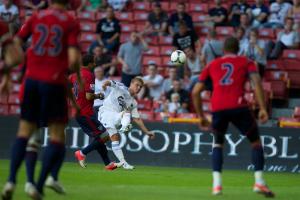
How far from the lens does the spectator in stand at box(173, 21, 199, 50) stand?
23047mm

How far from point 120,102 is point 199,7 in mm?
8484

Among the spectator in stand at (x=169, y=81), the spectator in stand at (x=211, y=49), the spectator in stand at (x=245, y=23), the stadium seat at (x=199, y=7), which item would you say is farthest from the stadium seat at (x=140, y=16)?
the spectator in stand at (x=211, y=49)

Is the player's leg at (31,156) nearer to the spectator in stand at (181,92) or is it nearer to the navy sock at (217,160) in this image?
the navy sock at (217,160)

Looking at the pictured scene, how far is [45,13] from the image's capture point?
10.8 meters

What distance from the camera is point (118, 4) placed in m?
26.1

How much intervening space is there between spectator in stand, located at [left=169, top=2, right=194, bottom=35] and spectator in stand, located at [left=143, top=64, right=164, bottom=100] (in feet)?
5.49

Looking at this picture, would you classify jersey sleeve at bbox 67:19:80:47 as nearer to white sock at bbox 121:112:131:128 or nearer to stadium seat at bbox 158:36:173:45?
white sock at bbox 121:112:131:128

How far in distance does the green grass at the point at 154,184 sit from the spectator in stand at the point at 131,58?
3.98 metres

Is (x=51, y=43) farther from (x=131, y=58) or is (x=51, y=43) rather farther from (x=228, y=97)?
(x=131, y=58)

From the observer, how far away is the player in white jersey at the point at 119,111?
17297mm

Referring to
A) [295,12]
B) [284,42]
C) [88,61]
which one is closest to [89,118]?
[88,61]

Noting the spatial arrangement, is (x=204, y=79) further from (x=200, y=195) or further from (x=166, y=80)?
(x=166, y=80)

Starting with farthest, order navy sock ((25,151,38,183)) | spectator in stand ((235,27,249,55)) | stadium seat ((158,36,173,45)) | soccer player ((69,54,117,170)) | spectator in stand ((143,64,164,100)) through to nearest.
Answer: stadium seat ((158,36,173,45))
spectator in stand ((143,64,164,100))
spectator in stand ((235,27,249,55))
soccer player ((69,54,117,170))
navy sock ((25,151,38,183))

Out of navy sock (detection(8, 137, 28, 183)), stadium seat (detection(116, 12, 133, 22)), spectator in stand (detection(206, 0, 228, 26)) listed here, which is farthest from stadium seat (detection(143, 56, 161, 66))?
navy sock (detection(8, 137, 28, 183))
